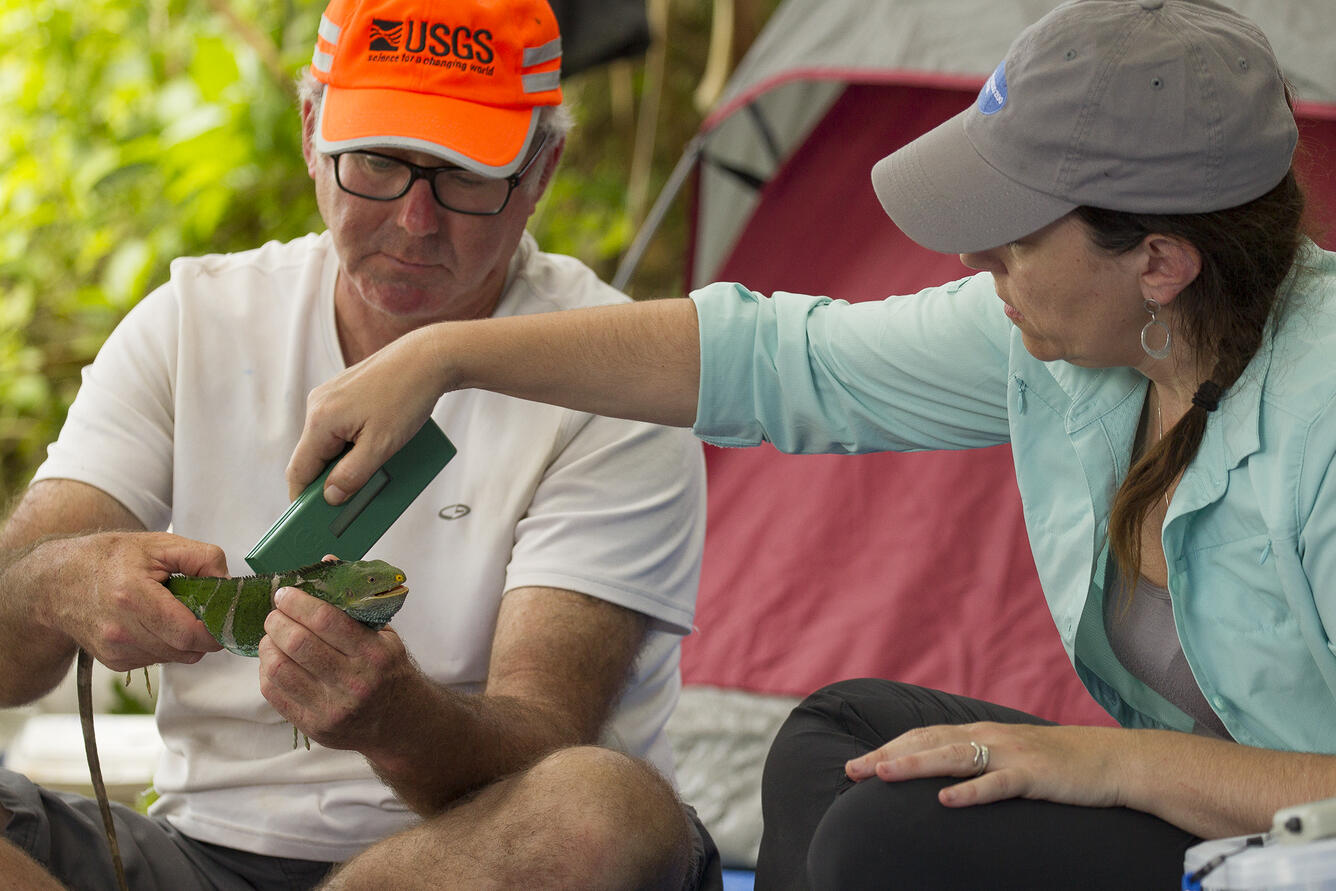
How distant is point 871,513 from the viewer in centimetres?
281

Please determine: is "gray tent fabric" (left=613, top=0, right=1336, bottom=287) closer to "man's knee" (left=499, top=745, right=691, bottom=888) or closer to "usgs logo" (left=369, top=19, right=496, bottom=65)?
"usgs logo" (left=369, top=19, right=496, bottom=65)

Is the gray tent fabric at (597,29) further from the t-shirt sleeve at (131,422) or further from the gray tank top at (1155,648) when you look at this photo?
the gray tank top at (1155,648)

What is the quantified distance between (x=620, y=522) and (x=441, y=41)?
0.67 m

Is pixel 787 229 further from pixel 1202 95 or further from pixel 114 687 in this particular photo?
pixel 1202 95

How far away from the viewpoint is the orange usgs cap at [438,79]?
1.76 metres

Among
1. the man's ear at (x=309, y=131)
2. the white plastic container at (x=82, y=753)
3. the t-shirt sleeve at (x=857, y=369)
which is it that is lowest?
the white plastic container at (x=82, y=753)

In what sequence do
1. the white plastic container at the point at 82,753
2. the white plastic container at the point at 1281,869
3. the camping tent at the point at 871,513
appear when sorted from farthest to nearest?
the camping tent at the point at 871,513, the white plastic container at the point at 82,753, the white plastic container at the point at 1281,869

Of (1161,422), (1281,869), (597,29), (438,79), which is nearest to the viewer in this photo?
(1281,869)

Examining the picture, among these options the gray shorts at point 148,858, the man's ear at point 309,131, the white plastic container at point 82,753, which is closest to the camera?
the gray shorts at point 148,858

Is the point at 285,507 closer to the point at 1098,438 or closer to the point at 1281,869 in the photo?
the point at 1098,438

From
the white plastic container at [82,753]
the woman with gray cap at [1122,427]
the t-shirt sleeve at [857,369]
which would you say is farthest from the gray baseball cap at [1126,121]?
the white plastic container at [82,753]

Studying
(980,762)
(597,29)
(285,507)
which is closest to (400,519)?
(285,507)

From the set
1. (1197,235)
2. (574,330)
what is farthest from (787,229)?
(1197,235)

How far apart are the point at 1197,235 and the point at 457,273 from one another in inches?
36.0
